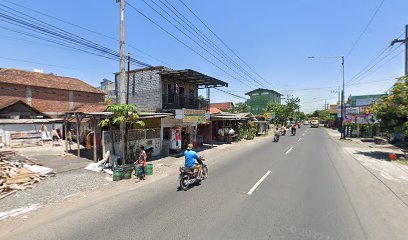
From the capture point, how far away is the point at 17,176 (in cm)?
906

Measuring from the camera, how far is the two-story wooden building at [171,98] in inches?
696

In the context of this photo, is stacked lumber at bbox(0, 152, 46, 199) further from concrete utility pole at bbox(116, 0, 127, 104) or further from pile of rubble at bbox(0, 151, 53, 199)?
concrete utility pole at bbox(116, 0, 127, 104)

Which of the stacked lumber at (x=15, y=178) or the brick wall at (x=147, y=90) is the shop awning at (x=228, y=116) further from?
the stacked lumber at (x=15, y=178)

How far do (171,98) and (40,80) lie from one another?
25468mm

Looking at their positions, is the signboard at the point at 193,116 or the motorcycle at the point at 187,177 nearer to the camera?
the motorcycle at the point at 187,177

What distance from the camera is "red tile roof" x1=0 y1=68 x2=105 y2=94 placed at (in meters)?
29.8

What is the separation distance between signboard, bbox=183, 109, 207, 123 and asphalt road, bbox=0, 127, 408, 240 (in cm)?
910

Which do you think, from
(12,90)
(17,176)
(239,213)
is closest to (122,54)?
(17,176)

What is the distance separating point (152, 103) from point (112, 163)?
8274 mm

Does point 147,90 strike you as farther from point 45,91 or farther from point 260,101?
point 260,101

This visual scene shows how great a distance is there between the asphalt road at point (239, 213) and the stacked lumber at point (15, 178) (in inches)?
121

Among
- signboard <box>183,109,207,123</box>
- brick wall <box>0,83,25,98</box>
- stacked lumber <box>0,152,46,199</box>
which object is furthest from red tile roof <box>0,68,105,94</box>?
signboard <box>183,109,207,123</box>

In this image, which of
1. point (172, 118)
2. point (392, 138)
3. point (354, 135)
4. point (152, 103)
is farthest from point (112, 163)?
point (354, 135)

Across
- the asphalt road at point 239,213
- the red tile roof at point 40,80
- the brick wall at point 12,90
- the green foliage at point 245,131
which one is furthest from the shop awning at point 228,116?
the brick wall at point 12,90
